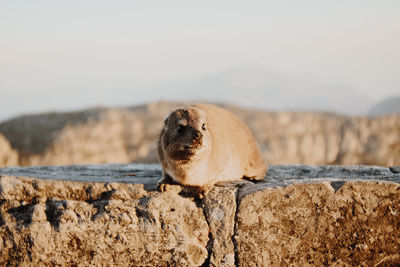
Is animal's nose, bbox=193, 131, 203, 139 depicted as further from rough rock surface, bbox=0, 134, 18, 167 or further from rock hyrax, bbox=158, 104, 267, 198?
rough rock surface, bbox=0, 134, 18, 167

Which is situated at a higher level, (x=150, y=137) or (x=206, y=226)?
(x=206, y=226)

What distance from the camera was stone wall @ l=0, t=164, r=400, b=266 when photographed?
356cm

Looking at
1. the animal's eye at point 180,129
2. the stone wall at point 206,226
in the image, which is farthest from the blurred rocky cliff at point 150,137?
the stone wall at point 206,226

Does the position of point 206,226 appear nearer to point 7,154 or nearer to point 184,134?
point 184,134

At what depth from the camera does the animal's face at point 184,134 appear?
3996 mm

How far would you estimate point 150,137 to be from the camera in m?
23.0

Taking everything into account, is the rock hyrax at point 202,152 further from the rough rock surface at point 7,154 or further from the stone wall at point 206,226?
the rough rock surface at point 7,154

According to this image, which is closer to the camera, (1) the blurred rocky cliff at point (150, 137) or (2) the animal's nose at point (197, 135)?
(2) the animal's nose at point (197, 135)

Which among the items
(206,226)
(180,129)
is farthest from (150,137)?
(206,226)

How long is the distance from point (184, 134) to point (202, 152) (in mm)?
291

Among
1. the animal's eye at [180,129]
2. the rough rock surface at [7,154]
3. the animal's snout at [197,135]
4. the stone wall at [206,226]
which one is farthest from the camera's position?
the rough rock surface at [7,154]

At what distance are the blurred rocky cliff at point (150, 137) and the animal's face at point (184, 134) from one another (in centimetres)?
1676

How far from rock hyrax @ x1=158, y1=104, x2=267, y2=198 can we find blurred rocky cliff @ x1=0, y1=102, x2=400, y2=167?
16.1 meters

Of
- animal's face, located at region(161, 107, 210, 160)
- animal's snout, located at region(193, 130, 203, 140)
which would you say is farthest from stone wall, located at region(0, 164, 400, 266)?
animal's snout, located at region(193, 130, 203, 140)
